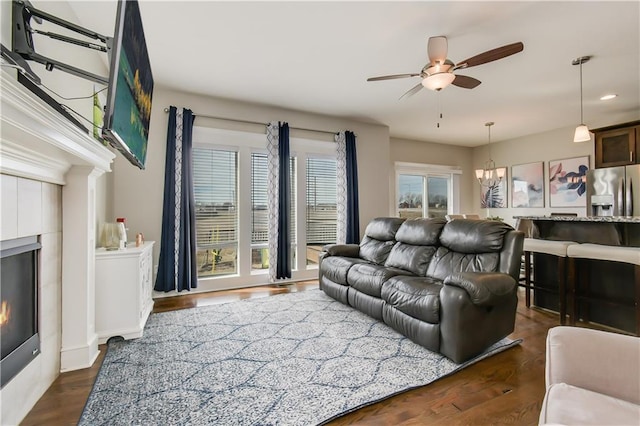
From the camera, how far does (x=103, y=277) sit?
7.98 feet

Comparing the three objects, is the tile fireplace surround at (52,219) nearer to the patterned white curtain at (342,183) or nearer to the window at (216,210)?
the window at (216,210)

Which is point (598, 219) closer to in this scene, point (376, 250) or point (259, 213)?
point (376, 250)

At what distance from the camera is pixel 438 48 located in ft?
7.82

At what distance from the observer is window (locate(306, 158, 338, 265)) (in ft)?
16.2

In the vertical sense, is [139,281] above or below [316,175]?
below

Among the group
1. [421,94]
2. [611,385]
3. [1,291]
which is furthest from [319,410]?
[421,94]

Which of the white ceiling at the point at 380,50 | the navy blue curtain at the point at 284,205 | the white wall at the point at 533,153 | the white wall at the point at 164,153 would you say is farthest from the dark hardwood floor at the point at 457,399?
the white wall at the point at 533,153

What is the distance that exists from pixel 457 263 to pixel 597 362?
1614 mm

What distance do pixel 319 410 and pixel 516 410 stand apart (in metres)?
1.06

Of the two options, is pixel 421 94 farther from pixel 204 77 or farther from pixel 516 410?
pixel 516 410

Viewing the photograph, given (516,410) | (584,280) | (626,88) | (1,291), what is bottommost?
(516,410)

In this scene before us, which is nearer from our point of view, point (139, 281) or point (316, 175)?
point (139, 281)

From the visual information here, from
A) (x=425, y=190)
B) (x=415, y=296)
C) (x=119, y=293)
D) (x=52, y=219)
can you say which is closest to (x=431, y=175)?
(x=425, y=190)

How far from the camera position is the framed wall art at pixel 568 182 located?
17.5 feet
